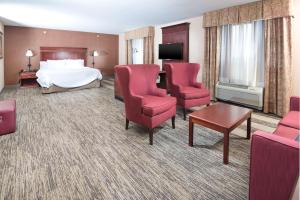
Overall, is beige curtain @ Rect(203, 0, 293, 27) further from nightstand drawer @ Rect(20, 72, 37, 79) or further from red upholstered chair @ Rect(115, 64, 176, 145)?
nightstand drawer @ Rect(20, 72, 37, 79)

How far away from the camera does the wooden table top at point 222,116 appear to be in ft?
7.56

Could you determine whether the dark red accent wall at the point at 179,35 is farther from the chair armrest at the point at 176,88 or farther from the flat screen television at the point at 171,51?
the chair armrest at the point at 176,88

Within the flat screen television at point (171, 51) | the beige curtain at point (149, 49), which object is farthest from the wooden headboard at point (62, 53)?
the flat screen television at point (171, 51)

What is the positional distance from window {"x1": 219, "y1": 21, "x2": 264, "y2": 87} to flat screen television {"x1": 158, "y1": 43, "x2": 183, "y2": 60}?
1.48 m

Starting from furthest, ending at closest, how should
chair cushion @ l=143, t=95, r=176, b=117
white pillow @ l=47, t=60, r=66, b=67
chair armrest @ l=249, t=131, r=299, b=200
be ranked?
white pillow @ l=47, t=60, r=66, b=67 → chair cushion @ l=143, t=95, r=176, b=117 → chair armrest @ l=249, t=131, r=299, b=200

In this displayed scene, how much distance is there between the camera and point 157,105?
279 cm

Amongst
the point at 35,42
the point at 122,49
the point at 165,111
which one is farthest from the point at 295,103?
the point at 35,42

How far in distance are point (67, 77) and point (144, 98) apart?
14.1 feet

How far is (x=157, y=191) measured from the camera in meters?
1.77

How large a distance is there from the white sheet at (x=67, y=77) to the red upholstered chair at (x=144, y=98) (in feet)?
12.5

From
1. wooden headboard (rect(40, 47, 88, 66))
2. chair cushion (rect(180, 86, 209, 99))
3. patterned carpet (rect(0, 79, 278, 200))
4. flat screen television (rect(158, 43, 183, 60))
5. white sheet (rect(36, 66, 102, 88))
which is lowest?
patterned carpet (rect(0, 79, 278, 200))

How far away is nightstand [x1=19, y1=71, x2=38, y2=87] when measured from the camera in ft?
22.8

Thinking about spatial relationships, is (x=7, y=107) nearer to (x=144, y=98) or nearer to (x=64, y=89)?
(x=144, y=98)

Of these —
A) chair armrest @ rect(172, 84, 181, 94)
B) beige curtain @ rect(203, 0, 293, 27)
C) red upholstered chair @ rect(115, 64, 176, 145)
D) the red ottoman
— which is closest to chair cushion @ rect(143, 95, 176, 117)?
red upholstered chair @ rect(115, 64, 176, 145)
